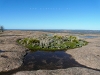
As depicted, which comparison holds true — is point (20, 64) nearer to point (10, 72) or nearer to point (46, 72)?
point (10, 72)

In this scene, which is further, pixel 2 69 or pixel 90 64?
pixel 90 64

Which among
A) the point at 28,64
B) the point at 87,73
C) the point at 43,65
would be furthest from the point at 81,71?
the point at 28,64

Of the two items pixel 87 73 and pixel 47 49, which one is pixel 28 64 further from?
pixel 47 49

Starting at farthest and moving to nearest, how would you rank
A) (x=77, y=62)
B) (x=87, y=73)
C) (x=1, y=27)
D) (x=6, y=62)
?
(x=1, y=27)
(x=77, y=62)
(x=6, y=62)
(x=87, y=73)

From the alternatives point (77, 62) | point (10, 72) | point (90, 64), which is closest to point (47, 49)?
point (77, 62)

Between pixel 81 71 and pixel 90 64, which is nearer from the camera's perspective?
pixel 81 71

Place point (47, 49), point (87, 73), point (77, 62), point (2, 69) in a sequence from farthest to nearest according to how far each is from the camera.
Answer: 1. point (47, 49)
2. point (77, 62)
3. point (2, 69)
4. point (87, 73)

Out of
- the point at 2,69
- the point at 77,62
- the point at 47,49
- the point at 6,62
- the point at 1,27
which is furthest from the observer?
the point at 1,27

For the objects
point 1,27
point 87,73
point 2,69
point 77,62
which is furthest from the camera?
point 1,27
